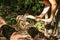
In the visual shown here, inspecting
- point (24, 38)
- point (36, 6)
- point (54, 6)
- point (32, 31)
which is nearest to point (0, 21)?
point (32, 31)

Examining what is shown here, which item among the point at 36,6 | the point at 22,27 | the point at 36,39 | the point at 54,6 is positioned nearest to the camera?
the point at 54,6

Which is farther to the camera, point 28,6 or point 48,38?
point 28,6

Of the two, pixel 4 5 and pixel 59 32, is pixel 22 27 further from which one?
pixel 4 5

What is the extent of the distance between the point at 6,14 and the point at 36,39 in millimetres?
2843

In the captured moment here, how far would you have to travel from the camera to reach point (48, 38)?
1.58 m

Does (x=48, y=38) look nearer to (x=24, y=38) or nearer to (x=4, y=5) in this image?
(x=24, y=38)

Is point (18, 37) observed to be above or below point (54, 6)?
below

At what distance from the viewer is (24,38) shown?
1411 millimetres

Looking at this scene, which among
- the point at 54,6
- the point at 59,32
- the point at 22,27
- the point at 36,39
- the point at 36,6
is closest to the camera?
the point at 54,6

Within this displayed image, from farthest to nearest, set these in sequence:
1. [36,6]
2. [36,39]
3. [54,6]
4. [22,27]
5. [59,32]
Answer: [36,6]
[22,27]
[59,32]
[36,39]
[54,6]

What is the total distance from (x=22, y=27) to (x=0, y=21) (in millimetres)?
189

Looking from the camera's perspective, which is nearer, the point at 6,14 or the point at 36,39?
the point at 36,39

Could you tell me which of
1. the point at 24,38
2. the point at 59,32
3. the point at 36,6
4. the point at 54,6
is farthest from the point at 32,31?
the point at 36,6

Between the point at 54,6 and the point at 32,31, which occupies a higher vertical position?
the point at 54,6
